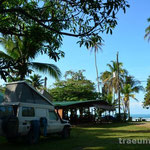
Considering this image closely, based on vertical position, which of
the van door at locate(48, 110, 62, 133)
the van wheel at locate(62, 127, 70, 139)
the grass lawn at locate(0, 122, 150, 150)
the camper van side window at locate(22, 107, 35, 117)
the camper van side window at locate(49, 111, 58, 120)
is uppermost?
the camper van side window at locate(22, 107, 35, 117)

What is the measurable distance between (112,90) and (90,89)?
32.6ft

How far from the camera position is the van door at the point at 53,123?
1119 cm

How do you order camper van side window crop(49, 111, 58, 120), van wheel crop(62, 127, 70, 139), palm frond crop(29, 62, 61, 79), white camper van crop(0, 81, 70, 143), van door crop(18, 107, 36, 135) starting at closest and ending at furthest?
white camper van crop(0, 81, 70, 143), van door crop(18, 107, 36, 135), camper van side window crop(49, 111, 58, 120), van wheel crop(62, 127, 70, 139), palm frond crop(29, 62, 61, 79)

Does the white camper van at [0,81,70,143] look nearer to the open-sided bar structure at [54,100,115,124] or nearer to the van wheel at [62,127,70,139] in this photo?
the van wheel at [62,127,70,139]

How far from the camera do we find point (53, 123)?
11.5 meters

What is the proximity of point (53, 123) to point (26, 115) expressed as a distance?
2.20 meters

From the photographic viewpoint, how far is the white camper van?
8.95 m

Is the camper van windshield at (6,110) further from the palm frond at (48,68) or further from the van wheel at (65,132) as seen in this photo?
the palm frond at (48,68)

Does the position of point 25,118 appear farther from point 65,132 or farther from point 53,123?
point 65,132

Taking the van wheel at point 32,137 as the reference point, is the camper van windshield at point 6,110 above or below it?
above

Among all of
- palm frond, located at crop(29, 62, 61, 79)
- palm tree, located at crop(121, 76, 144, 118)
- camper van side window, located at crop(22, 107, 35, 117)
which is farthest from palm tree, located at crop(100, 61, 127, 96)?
camper van side window, located at crop(22, 107, 35, 117)

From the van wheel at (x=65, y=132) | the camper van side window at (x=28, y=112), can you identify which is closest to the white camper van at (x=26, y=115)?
the camper van side window at (x=28, y=112)

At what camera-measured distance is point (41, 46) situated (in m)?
9.04

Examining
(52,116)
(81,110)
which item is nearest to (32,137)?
(52,116)
